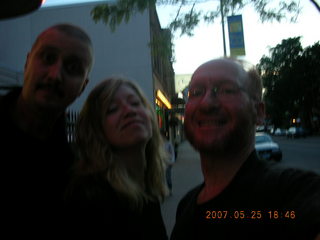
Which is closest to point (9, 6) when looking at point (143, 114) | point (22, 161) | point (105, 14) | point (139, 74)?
point (22, 161)

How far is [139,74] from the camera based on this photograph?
15891 millimetres

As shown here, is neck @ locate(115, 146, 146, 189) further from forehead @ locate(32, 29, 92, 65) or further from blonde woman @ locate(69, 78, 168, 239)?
forehead @ locate(32, 29, 92, 65)

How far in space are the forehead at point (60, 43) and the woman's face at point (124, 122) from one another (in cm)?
36

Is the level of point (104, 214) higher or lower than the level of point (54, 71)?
lower

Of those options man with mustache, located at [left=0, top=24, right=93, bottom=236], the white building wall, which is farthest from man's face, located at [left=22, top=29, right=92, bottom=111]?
the white building wall

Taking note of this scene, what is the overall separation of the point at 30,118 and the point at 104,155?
456mm

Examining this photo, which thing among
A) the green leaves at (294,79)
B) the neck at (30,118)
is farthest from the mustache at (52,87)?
the green leaves at (294,79)

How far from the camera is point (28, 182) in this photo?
128 cm

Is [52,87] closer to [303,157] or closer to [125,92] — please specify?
[125,92]

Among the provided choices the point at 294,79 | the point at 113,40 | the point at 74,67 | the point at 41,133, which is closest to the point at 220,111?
the point at 74,67

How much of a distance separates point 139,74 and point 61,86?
14693mm

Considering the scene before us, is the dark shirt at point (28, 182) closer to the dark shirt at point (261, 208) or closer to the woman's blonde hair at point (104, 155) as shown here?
the woman's blonde hair at point (104, 155)

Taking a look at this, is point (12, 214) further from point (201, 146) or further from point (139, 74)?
point (139, 74)

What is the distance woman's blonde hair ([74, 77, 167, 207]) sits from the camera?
5.04 ft
